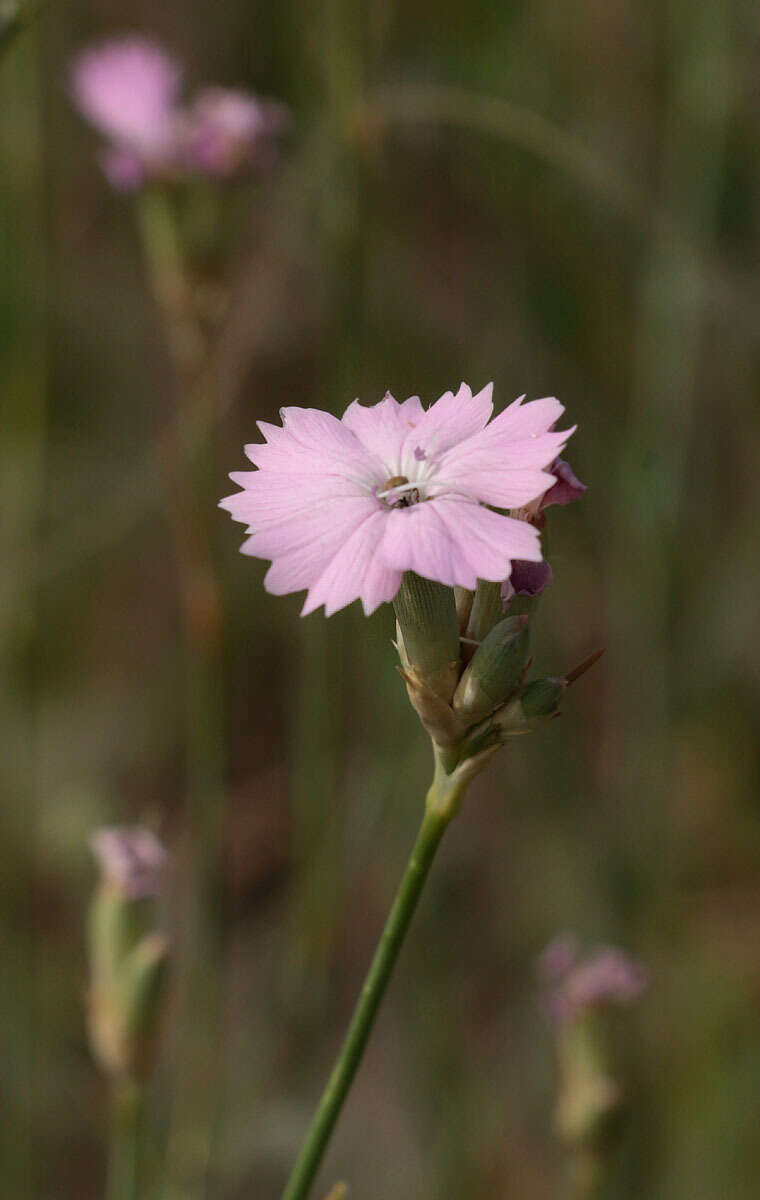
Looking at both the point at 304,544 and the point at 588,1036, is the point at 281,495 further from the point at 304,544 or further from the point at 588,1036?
the point at 588,1036

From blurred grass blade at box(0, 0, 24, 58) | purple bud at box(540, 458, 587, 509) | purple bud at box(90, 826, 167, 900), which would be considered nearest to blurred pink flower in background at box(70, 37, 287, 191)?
blurred grass blade at box(0, 0, 24, 58)

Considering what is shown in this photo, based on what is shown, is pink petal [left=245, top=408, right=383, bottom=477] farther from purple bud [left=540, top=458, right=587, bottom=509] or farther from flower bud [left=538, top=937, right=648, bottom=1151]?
flower bud [left=538, top=937, right=648, bottom=1151]

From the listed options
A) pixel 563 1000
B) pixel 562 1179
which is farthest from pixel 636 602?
pixel 562 1179

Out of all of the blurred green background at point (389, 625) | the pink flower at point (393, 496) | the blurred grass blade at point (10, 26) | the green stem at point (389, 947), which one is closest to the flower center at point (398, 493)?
the pink flower at point (393, 496)

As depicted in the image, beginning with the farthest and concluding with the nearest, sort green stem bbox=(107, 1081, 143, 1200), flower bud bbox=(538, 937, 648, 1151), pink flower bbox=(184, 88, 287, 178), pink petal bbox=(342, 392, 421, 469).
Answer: pink flower bbox=(184, 88, 287, 178)
flower bud bbox=(538, 937, 648, 1151)
green stem bbox=(107, 1081, 143, 1200)
pink petal bbox=(342, 392, 421, 469)

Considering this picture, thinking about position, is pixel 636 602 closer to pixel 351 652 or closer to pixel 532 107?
pixel 351 652

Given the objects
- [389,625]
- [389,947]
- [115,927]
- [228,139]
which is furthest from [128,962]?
[228,139]

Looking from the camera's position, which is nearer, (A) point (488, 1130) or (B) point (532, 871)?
(A) point (488, 1130)
